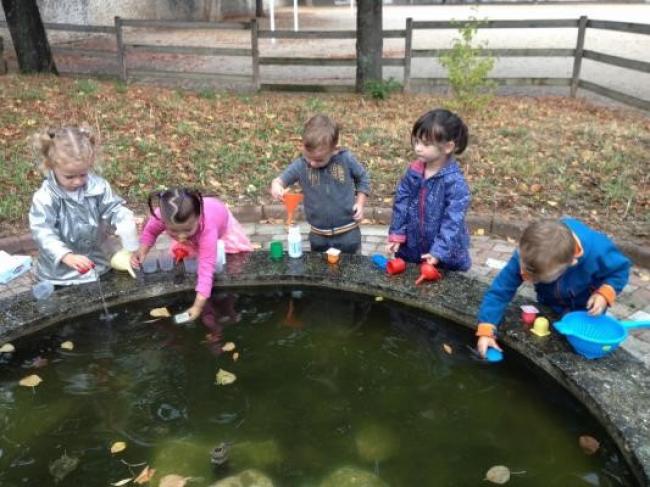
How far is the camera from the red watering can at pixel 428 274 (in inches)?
135

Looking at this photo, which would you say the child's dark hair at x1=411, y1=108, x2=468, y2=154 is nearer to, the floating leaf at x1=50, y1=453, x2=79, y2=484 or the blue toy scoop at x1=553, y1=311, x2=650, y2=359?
the blue toy scoop at x1=553, y1=311, x2=650, y2=359

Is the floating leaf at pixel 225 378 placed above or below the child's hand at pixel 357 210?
below

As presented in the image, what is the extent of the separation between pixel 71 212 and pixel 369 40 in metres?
6.88

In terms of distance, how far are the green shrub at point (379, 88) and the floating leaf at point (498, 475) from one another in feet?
24.2

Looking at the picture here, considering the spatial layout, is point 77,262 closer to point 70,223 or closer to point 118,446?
point 70,223

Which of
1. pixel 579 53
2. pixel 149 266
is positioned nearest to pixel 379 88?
pixel 579 53

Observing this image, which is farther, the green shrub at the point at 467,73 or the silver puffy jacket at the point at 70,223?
the green shrub at the point at 467,73

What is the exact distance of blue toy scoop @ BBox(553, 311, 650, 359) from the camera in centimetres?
273

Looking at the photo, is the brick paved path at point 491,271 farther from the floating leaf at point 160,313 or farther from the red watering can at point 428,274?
the floating leaf at point 160,313

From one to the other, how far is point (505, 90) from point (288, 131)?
15.3 feet

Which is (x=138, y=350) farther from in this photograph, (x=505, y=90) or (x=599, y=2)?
(x=599, y=2)

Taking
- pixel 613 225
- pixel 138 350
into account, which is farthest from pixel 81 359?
pixel 613 225

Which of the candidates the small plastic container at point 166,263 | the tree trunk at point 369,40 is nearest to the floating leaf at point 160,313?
the small plastic container at point 166,263

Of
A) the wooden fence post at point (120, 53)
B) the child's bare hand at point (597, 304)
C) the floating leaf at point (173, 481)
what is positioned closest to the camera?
the floating leaf at point (173, 481)
